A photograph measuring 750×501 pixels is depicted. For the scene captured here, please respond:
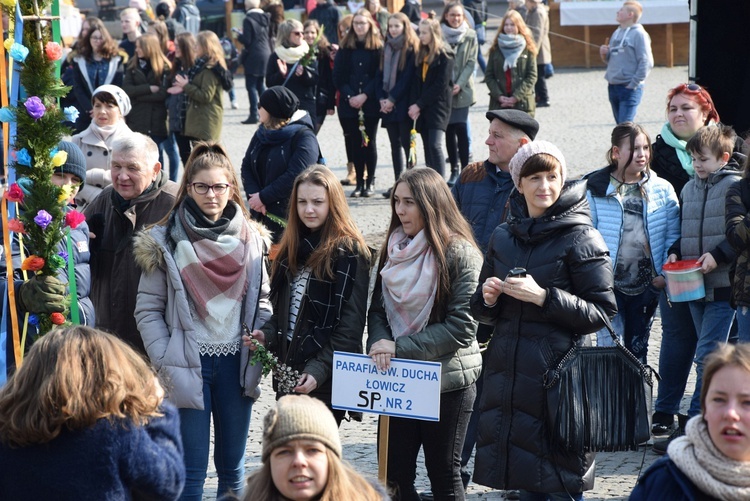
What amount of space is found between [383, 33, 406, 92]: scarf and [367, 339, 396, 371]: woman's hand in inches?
302

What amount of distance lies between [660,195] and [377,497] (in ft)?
11.5

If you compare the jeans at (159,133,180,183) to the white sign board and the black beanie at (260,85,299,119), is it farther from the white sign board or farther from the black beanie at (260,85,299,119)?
the white sign board

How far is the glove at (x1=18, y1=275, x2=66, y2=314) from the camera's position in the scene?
4742mm

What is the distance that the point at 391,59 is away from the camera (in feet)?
41.1

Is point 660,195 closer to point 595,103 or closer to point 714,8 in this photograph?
point 714,8

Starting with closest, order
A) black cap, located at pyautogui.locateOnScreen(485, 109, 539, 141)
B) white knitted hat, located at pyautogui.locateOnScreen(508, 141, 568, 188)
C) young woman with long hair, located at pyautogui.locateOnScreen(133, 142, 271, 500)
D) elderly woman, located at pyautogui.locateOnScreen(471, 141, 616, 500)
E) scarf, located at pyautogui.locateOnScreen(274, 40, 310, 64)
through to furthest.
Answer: elderly woman, located at pyautogui.locateOnScreen(471, 141, 616, 500), white knitted hat, located at pyautogui.locateOnScreen(508, 141, 568, 188), young woman with long hair, located at pyautogui.locateOnScreen(133, 142, 271, 500), black cap, located at pyautogui.locateOnScreen(485, 109, 539, 141), scarf, located at pyautogui.locateOnScreen(274, 40, 310, 64)

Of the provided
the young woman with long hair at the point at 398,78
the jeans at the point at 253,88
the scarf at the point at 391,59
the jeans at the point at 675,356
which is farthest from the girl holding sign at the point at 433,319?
the jeans at the point at 253,88

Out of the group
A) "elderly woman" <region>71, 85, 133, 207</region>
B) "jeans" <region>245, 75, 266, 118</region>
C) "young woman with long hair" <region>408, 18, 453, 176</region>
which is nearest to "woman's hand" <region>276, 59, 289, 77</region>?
"young woman with long hair" <region>408, 18, 453, 176</region>

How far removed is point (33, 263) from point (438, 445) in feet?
6.28

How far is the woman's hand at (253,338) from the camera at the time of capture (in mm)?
5004

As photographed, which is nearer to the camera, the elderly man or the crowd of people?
the crowd of people

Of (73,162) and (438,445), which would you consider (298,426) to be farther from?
(73,162)

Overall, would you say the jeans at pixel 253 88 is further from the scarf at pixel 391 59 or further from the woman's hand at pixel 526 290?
the woman's hand at pixel 526 290

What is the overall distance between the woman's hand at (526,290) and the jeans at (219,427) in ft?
4.49
